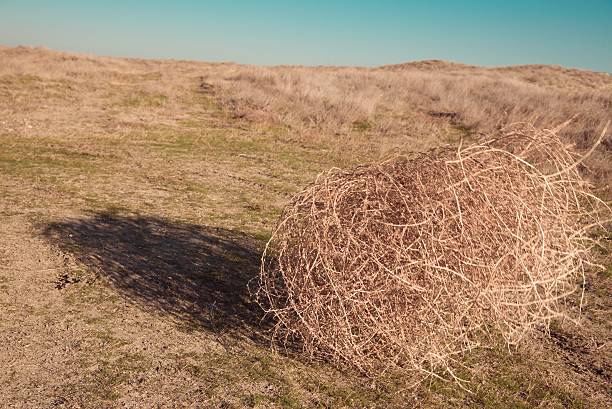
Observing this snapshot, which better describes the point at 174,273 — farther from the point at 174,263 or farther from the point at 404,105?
the point at 404,105

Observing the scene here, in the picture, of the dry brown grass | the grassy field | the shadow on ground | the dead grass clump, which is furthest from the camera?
the dry brown grass

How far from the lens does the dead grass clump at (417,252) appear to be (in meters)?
3.69

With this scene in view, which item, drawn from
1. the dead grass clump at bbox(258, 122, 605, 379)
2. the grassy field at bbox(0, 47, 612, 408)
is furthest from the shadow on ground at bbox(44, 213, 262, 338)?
the dead grass clump at bbox(258, 122, 605, 379)

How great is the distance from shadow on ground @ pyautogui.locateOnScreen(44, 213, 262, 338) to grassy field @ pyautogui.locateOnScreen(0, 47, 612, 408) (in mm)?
25

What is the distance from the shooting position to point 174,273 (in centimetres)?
592

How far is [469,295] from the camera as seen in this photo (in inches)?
149

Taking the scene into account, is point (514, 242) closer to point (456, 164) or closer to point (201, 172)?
point (456, 164)

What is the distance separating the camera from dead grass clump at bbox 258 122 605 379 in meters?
3.69

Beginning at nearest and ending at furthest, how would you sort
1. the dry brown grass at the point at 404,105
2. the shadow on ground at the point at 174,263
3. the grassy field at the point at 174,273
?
the grassy field at the point at 174,273
the shadow on ground at the point at 174,263
the dry brown grass at the point at 404,105

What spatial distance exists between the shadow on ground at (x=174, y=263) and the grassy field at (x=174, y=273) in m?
0.03

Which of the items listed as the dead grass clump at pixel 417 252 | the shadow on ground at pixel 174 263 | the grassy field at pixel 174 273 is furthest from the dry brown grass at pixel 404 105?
the shadow on ground at pixel 174 263

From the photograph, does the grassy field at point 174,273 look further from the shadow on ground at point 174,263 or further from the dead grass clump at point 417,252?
the dead grass clump at point 417,252

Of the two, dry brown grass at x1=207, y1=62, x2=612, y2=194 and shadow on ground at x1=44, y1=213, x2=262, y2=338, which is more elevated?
dry brown grass at x1=207, y1=62, x2=612, y2=194

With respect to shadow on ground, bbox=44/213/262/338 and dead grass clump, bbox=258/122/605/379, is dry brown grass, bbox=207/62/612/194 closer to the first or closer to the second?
dead grass clump, bbox=258/122/605/379
